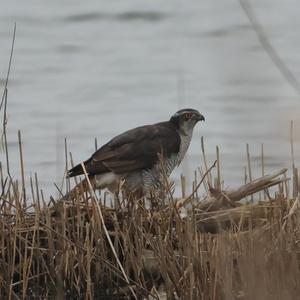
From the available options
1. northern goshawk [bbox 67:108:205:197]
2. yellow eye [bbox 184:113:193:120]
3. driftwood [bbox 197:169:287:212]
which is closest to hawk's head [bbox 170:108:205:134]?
yellow eye [bbox 184:113:193:120]

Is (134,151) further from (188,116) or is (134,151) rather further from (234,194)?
(234,194)

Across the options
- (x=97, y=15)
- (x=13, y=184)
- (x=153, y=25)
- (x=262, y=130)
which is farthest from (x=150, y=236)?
(x=97, y=15)

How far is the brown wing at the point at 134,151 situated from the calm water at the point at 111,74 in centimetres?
53

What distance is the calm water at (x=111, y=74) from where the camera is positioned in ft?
38.0

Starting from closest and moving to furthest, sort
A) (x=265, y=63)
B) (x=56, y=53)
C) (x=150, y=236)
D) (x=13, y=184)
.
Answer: (x=265, y=63)
(x=150, y=236)
(x=13, y=184)
(x=56, y=53)

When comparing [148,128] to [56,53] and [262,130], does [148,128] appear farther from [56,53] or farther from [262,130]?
[56,53]

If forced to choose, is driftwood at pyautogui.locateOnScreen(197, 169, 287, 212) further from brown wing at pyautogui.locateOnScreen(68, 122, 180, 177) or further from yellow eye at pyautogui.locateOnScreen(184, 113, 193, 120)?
yellow eye at pyautogui.locateOnScreen(184, 113, 193, 120)

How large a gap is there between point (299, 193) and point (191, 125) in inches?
100

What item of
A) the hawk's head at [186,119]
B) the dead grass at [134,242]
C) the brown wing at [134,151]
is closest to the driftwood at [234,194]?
the dead grass at [134,242]

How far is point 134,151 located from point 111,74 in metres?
7.00

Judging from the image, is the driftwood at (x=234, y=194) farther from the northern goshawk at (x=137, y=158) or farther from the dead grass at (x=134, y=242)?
the northern goshawk at (x=137, y=158)

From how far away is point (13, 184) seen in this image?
6934mm

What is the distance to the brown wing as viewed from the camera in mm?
8594

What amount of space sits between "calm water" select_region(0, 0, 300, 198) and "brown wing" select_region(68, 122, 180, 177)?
53 centimetres
